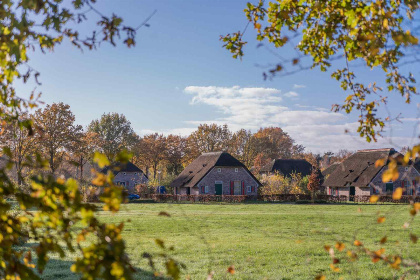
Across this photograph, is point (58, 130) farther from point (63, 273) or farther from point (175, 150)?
point (63, 273)

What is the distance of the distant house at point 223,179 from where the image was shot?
→ 5191cm

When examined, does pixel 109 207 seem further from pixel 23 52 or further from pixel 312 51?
pixel 312 51

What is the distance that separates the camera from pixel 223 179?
173ft

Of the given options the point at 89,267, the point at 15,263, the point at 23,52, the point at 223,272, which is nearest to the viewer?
the point at 89,267

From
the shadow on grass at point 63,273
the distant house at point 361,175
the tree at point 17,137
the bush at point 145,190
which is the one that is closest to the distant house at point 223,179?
the bush at point 145,190

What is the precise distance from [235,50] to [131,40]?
2.42 m

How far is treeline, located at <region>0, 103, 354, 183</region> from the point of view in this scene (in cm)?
5259

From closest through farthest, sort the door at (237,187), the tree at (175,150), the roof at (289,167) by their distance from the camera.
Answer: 1. the door at (237,187)
2. the roof at (289,167)
3. the tree at (175,150)

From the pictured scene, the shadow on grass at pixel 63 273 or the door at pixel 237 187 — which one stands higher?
the door at pixel 237 187

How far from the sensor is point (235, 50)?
565cm

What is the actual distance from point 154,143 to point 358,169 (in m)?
33.6

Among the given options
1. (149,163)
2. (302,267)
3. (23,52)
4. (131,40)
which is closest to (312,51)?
(131,40)

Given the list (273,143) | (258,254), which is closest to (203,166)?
(273,143)

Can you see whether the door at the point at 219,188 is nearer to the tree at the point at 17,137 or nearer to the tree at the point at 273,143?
the tree at the point at 273,143
